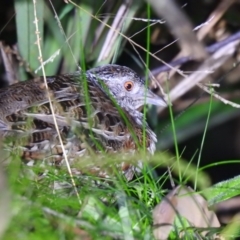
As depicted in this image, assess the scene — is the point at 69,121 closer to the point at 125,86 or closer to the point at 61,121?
the point at 61,121

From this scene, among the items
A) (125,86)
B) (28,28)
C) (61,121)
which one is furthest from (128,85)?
(61,121)

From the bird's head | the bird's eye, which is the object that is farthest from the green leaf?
the bird's eye

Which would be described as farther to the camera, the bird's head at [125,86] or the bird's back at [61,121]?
the bird's head at [125,86]

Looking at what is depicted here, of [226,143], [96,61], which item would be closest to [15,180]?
[96,61]

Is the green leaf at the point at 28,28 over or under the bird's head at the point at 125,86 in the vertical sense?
over

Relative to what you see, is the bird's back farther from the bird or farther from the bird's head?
the bird's head

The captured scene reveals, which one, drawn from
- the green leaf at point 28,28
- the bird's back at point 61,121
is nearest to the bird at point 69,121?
the bird's back at point 61,121

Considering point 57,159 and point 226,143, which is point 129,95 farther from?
point 226,143

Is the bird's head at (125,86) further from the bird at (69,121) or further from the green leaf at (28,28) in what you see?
the green leaf at (28,28)
